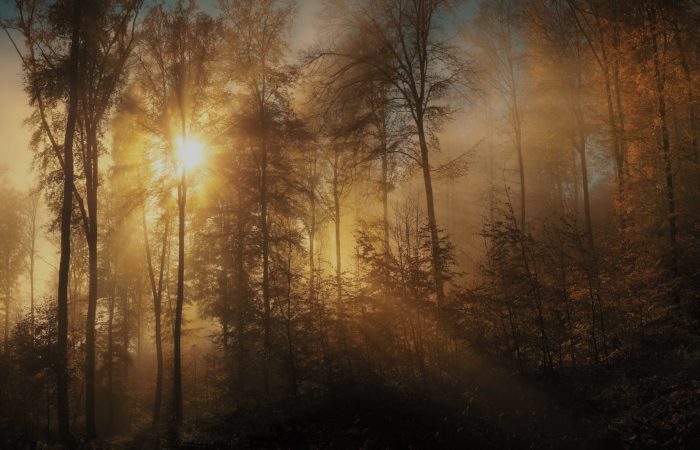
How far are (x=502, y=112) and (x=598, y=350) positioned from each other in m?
14.7

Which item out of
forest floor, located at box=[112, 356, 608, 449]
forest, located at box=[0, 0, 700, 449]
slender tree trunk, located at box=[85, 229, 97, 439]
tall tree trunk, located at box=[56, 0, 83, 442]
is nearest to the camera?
forest floor, located at box=[112, 356, 608, 449]

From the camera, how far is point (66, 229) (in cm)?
1322

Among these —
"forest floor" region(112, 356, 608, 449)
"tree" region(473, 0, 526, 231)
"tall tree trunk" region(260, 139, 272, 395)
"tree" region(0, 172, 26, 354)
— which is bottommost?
"forest floor" region(112, 356, 608, 449)

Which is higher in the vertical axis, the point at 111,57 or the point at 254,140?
the point at 111,57

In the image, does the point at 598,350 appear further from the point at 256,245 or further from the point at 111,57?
the point at 111,57

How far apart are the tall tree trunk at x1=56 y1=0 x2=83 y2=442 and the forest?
2.9 inches

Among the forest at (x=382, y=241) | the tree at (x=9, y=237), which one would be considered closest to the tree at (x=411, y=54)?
the forest at (x=382, y=241)

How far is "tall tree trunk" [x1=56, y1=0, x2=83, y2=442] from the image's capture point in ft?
42.9

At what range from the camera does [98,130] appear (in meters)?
16.0

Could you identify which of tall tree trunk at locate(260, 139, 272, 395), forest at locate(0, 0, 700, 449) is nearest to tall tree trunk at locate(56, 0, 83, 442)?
forest at locate(0, 0, 700, 449)

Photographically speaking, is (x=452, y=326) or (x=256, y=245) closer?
(x=452, y=326)

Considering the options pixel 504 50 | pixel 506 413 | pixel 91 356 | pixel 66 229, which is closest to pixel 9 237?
pixel 91 356

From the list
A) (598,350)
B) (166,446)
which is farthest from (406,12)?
(166,446)

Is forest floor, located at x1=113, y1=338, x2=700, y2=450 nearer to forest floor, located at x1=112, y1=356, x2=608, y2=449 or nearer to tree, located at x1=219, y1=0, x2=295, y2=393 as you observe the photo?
forest floor, located at x1=112, y1=356, x2=608, y2=449
